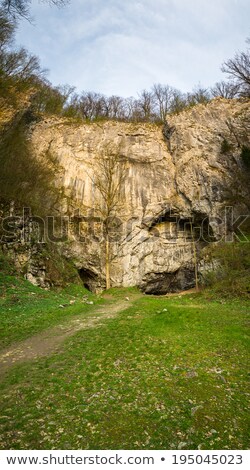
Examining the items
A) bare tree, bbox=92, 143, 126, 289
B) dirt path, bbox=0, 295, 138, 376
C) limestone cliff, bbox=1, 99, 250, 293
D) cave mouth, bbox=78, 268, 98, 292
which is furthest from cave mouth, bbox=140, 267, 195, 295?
dirt path, bbox=0, 295, 138, 376

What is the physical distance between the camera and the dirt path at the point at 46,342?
7227mm

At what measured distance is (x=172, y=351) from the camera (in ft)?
24.4

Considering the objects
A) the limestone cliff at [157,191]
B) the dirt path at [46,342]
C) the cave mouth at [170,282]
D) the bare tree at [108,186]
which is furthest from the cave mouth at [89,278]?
the dirt path at [46,342]

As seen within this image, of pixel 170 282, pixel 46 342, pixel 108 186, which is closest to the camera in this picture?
pixel 46 342

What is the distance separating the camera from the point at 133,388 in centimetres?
553

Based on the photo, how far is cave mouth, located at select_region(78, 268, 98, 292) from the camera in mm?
26297

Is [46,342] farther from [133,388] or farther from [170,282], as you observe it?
[170,282]

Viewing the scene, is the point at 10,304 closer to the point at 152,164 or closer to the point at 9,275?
the point at 9,275

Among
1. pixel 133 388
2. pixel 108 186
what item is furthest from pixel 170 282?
pixel 133 388

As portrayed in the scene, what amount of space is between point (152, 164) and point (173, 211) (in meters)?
5.32

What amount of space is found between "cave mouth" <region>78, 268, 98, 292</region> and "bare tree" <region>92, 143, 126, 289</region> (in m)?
1.70

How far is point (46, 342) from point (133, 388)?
378cm

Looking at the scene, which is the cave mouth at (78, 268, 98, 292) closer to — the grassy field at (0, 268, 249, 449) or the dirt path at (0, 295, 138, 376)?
the dirt path at (0, 295, 138, 376)

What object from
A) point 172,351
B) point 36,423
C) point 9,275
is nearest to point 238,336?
point 172,351
